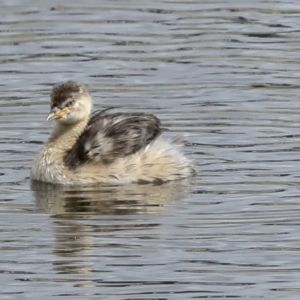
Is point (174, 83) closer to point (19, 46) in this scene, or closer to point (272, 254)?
point (19, 46)

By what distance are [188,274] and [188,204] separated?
77.8 inches

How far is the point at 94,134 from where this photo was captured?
1334 centimetres

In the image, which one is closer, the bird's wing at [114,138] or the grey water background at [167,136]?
the grey water background at [167,136]

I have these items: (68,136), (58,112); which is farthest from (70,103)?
(68,136)

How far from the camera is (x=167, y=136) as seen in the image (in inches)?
555

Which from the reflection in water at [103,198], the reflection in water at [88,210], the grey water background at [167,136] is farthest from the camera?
the reflection in water at [103,198]

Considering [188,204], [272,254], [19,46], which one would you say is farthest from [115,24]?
[272,254]

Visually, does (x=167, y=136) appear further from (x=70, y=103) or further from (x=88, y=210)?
(x=88, y=210)

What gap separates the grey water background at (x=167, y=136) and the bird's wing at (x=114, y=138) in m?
0.35

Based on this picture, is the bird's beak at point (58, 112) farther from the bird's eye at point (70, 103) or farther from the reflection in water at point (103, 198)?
the reflection in water at point (103, 198)

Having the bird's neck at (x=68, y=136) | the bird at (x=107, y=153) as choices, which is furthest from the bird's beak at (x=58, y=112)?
the bird's neck at (x=68, y=136)

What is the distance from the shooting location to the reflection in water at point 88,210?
10.8m

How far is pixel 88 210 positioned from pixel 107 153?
1.22 metres

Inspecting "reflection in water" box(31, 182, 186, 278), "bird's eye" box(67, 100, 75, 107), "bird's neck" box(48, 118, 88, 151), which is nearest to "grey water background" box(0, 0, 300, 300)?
"reflection in water" box(31, 182, 186, 278)
